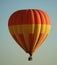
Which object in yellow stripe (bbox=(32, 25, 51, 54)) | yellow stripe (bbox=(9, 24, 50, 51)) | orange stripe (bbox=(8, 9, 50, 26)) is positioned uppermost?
orange stripe (bbox=(8, 9, 50, 26))

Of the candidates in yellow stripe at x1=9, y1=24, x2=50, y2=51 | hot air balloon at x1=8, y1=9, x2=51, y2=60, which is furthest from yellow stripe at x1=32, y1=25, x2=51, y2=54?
yellow stripe at x1=9, y1=24, x2=50, y2=51

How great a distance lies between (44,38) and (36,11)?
5.78ft

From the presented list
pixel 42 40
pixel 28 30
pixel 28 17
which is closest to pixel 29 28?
pixel 28 30

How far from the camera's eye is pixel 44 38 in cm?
10569

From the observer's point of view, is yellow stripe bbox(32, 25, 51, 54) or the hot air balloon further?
yellow stripe bbox(32, 25, 51, 54)

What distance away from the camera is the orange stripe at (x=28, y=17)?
105062 millimetres

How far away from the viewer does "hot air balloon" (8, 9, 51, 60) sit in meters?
105

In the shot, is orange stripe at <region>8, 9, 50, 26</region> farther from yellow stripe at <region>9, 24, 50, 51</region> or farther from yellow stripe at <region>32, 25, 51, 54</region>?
yellow stripe at <region>32, 25, 51, 54</region>

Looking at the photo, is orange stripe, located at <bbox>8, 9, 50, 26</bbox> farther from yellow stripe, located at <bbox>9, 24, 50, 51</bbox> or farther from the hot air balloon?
yellow stripe, located at <bbox>9, 24, 50, 51</bbox>

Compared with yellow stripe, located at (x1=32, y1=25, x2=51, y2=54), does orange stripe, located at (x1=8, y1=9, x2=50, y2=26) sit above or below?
above

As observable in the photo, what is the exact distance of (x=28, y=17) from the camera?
105125 millimetres

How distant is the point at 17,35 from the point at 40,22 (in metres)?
1.63

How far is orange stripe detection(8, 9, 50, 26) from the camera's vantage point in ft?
345

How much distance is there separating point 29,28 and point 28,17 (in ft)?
2.25
